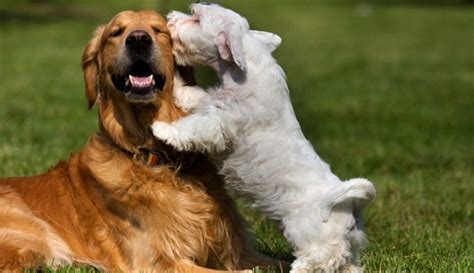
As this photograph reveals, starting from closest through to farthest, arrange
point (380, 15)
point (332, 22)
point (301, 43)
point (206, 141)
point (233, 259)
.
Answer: point (206, 141)
point (233, 259)
point (301, 43)
point (332, 22)
point (380, 15)

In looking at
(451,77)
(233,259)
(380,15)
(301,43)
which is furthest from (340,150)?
(380,15)

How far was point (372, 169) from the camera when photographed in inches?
423

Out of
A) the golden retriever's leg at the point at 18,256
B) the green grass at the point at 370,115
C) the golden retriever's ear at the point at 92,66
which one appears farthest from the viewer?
the green grass at the point at 370,115

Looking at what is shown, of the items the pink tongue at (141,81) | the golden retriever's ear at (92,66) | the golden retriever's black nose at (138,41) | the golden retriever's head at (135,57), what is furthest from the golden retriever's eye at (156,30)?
the golden retriever's ear at (92,66)

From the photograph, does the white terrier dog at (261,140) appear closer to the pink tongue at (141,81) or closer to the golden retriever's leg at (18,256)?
the pink tongue at (141,81)

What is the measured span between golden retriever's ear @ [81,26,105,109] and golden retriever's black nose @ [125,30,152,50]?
1.36 feet

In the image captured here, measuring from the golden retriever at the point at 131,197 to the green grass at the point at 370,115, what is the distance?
579mm

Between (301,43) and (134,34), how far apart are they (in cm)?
2147

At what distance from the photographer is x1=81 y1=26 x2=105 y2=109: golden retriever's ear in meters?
6.16

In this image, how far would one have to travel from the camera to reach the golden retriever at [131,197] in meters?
5.73

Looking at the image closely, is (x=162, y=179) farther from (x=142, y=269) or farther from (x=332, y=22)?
(x=332, y=22)

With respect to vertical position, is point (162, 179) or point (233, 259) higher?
point (162, 179)

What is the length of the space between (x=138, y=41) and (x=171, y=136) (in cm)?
61

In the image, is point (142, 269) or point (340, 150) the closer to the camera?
point (142, 269)
